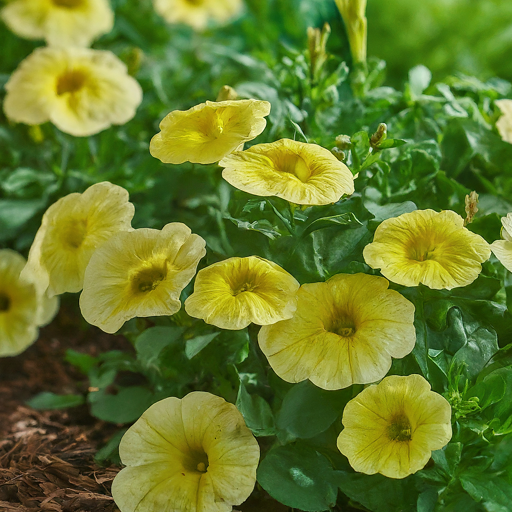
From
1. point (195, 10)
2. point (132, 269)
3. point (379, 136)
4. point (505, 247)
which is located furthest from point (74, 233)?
point (195, 10)

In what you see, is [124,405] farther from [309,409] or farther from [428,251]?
[428,251]

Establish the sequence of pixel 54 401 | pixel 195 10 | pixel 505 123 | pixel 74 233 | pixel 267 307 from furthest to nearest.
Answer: pixel 195 10
pixel 54 401
pixel 505 123
pixel 74 233
pixel 267 307

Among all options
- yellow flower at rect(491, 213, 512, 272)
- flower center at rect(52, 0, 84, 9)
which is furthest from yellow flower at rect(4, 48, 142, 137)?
yellow flower at rect(491, 213, 512, 272)

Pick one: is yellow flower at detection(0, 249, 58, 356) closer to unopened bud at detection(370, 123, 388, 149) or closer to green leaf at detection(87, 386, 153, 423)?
green leaf at detection(87, 386, 153, 423)

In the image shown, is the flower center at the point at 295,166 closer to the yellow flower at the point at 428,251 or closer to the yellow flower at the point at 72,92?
the yellow flower at the point at 428,251

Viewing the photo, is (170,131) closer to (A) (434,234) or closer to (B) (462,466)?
(A) (434,234)
